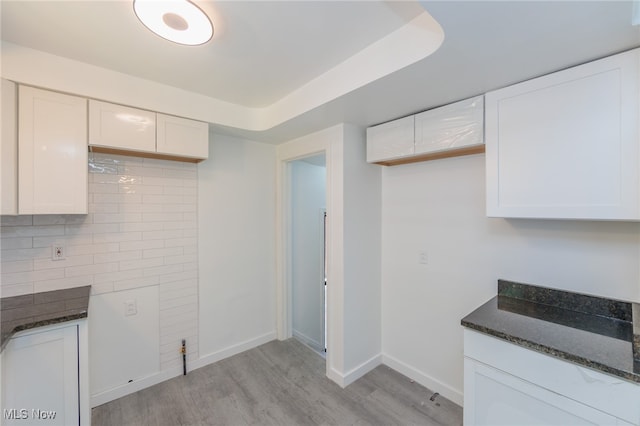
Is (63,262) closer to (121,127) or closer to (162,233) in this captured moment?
(162,233)

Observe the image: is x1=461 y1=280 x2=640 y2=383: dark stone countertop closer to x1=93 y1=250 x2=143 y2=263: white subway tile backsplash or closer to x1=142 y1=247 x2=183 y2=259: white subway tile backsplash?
x1=142 y1=247 x2=183 y2=259: white subway tile backsplash

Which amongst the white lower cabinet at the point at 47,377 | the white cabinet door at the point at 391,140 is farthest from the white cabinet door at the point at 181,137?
the white cabinet door at the point at 391,140

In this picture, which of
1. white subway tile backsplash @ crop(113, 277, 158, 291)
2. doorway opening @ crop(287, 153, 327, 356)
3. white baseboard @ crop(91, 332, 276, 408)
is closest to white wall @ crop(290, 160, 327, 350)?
doorway opening @ crop(287, 153, 327, 356)

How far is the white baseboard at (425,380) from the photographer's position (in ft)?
6.91

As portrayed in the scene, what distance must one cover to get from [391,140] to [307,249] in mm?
1932

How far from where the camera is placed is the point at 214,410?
6.68 feet

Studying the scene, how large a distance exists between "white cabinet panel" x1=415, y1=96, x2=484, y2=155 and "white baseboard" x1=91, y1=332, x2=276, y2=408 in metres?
2.61

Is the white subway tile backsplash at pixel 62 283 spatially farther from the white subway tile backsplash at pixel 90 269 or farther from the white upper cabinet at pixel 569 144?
the white upper cabinet at pixel 569 144

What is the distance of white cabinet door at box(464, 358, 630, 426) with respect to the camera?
3.69 feet

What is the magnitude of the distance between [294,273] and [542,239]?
2.55 metres

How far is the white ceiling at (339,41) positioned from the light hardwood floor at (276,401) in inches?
91.9

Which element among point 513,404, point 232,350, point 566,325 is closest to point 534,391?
point 513,404

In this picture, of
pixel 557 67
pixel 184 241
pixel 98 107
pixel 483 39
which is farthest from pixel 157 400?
pixel 557 67

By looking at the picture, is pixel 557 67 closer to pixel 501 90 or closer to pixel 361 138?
pixel 501 90
